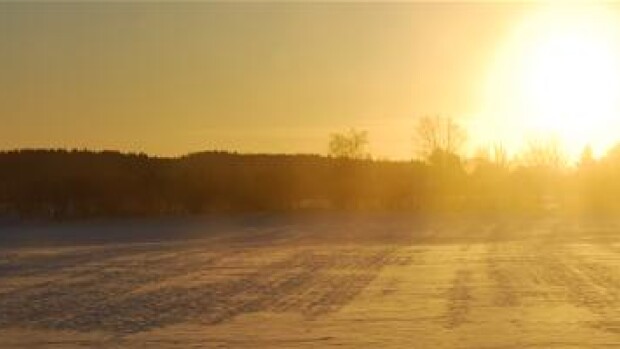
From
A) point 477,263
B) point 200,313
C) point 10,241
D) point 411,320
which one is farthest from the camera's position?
point 10,241

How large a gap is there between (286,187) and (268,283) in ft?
172

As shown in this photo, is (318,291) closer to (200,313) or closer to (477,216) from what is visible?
(200,313)

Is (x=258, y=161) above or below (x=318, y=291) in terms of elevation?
above

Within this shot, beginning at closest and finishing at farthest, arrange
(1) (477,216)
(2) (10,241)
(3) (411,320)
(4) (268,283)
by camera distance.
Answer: (3) (411,320)
(4) (268,283)
(2) (10,241)
(1) (477,216)

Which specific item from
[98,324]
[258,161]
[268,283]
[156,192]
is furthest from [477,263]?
[258,161]

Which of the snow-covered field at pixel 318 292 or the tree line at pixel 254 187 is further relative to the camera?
the tree line at pixel 254 187

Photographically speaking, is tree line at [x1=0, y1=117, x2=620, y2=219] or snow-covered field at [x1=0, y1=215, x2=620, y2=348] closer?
snow-covered field at [x1=0, y1=215, x2=620, y2=348]

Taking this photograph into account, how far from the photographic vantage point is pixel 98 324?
18.1 m

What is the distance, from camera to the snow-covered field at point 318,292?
16.5 meters

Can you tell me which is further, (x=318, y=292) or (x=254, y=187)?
(x=254, y=187)

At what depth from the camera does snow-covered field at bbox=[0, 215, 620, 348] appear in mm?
16500

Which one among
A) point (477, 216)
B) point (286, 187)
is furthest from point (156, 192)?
point (477, 216)

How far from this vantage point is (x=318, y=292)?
22.2 metres

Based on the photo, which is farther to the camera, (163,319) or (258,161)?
(258,161)
